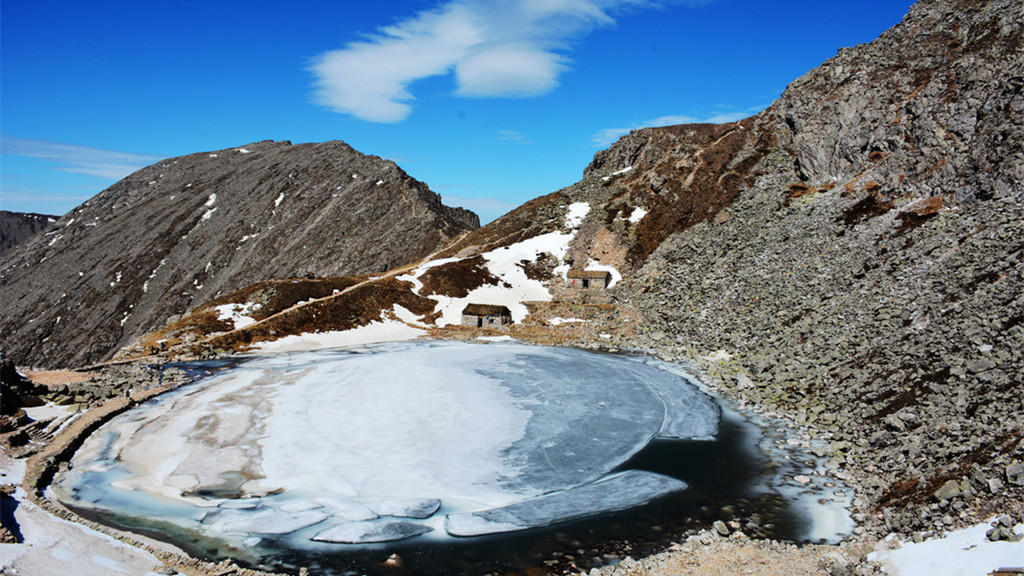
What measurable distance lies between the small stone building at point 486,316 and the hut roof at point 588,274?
39.0 ft

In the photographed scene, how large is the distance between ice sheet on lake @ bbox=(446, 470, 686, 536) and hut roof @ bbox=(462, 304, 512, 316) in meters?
42.1

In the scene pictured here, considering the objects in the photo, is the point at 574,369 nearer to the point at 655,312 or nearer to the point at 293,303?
the point at 655,312

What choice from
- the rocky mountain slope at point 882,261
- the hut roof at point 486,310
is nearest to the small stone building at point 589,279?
the rocky mountain slope at point 882,261

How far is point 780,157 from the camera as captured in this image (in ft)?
256

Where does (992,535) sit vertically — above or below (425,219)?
below

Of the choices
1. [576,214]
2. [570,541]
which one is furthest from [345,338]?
[570,541]

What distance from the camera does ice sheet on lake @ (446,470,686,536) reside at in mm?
22289

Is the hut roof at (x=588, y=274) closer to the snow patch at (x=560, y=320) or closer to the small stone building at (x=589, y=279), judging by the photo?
the small stone building at (x=589, y=279)

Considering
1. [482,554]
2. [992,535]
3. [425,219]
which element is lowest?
[482,554]

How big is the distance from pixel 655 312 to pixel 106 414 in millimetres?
50511

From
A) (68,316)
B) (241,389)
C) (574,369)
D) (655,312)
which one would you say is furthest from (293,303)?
(68,316)

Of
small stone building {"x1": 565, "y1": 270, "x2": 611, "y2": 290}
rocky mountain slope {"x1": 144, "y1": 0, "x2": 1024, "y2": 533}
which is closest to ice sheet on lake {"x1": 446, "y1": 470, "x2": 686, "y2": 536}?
rocky mountain slope {"x1": 144, "y1": 0, "x2": 1024, "y2": 533}

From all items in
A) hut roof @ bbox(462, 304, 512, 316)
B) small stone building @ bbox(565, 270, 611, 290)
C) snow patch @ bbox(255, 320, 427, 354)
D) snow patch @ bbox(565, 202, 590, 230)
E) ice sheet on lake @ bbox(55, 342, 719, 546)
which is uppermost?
snow patch @ bbox(565, 202, 590, 230)

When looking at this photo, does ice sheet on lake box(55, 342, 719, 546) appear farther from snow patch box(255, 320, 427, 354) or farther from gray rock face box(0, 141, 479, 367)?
gray rock face box(0, 141, 479, 367)
